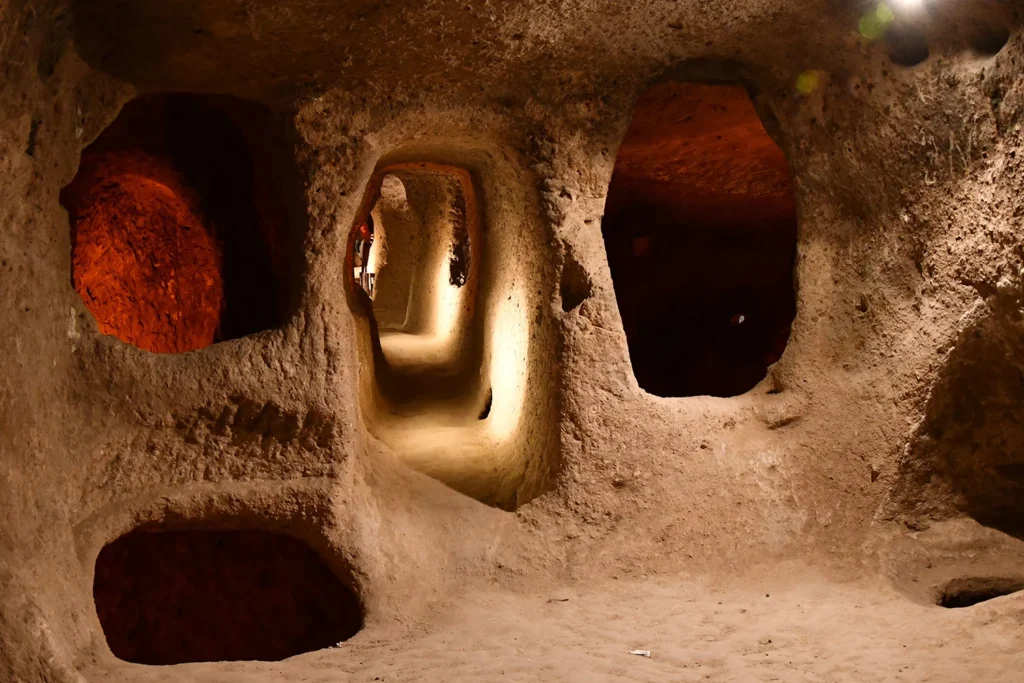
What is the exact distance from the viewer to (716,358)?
876 centimetres

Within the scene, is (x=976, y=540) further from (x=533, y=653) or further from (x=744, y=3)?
(x=744, y=3)

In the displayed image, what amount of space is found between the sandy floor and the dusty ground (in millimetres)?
20

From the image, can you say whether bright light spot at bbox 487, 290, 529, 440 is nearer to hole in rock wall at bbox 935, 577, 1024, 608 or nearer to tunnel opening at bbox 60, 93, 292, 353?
tunnel opening at bbox 60, 93, 292, 353

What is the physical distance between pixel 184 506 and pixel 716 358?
6.25 metres

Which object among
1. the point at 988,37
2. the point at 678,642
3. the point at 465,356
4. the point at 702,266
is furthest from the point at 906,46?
the point at 465,356

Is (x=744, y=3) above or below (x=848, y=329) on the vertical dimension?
above

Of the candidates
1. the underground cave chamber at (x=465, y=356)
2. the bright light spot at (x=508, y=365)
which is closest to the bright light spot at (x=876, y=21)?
the underground cave chamber at (x=465, y=356)

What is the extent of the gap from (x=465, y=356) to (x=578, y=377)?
3.44 meters

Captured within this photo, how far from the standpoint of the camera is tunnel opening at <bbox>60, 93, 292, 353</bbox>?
207 inches

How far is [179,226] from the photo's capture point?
19.5ft

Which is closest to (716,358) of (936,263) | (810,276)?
(810,276)

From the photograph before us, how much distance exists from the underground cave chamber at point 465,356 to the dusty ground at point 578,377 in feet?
0.35

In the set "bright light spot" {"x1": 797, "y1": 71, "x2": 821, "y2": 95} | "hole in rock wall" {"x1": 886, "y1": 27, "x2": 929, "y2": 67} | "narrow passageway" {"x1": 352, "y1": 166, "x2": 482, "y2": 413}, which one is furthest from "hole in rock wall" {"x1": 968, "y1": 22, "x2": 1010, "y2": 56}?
"narrow passageway" {"x1": 352, "y1": 166, "x2": 482, "y2": 413}

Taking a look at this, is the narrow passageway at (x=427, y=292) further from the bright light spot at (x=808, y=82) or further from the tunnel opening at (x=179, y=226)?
the bright light spot at (x=808, y=82)
